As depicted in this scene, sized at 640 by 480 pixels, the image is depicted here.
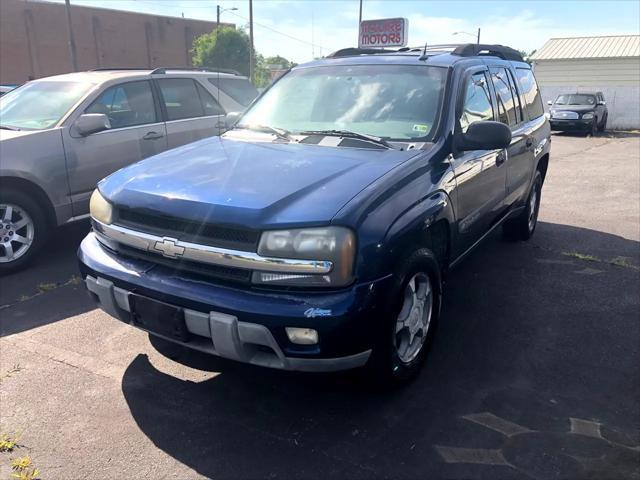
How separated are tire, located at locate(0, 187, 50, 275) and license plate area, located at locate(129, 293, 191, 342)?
2.84 m

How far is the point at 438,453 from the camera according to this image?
2666mm

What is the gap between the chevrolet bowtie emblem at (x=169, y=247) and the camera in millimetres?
2732

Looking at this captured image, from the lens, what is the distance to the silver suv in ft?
16.6

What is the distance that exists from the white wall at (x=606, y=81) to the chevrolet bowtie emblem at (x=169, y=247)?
27.1 m

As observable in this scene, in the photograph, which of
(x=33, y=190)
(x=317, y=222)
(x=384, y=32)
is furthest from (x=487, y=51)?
(x=384, y=32)

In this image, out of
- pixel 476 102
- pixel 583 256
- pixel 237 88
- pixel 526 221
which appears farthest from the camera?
pixel 237 88

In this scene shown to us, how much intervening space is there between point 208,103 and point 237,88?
27.8 inches

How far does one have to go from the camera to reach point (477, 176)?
388cm

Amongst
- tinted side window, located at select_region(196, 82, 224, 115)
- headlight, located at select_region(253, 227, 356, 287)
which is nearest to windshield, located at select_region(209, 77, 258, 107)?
tinted side window, located at select_region(196, 82, 224, 115)

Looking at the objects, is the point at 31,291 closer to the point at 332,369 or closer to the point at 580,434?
the point at 332,369

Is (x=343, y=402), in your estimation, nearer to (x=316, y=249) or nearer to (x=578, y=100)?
(x=316, y=249)

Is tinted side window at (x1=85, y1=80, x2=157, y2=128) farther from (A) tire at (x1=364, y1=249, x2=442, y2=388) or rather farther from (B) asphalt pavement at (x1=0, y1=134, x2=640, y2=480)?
(A) tire at (x1=364, y1=249, x2=442, y2=388)

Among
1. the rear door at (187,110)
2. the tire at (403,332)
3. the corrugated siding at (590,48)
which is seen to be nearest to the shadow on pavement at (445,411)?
the tire at (403,332)

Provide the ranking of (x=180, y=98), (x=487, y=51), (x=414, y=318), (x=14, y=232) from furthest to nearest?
1. (x=180, y=98)
2. (x=14, y=232)
3. (x=487, y=51)
4. (x=414, y=318)
